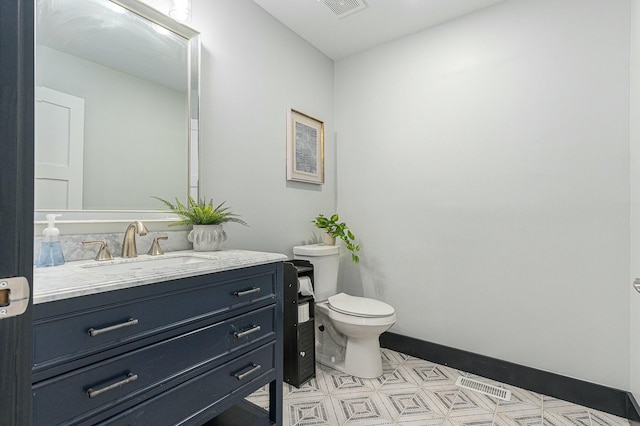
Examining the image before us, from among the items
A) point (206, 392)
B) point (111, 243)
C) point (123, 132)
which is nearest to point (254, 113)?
point (123, 132)

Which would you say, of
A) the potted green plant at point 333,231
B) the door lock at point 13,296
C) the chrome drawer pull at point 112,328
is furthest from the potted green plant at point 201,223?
the door lock at point 13,296

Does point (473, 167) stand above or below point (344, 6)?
below

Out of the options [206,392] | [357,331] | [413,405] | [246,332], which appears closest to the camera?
[206,392]

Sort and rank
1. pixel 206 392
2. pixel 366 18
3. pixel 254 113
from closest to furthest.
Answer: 1. pixel 206 392
2. pixel 254 113
3. pixel 366 18

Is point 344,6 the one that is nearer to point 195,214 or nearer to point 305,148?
point 305,148

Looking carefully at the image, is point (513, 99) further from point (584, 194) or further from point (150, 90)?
point (150, 90)

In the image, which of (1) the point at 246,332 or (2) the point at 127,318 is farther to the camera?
(1) the point at 246,332

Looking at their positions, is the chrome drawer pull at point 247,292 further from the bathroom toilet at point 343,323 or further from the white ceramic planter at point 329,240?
the white ceramic planter at point 329,240

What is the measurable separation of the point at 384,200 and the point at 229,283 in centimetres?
166

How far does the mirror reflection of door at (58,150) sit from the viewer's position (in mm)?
1298

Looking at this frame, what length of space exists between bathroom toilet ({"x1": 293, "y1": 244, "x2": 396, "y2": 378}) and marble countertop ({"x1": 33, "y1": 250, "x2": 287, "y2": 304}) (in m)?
0.81

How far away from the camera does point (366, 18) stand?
2.32 metres

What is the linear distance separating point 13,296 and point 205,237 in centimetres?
124

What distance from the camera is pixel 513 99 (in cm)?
209
